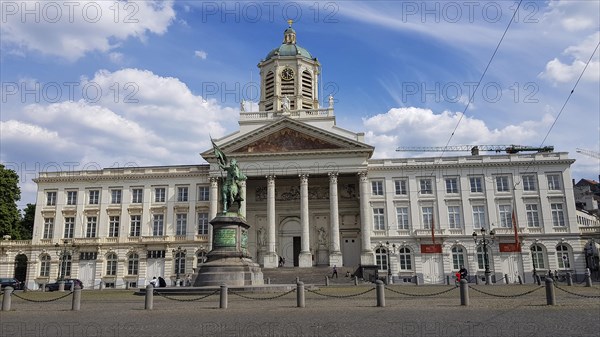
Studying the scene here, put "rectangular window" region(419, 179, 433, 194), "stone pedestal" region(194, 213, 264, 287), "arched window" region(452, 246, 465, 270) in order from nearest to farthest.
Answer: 1. "stone pedestal" region(194, 213, 264, 287)
2. "arched window" region(452, 246, 465, 270)
3. "rectangular window" region(419, 179, 433, 194)

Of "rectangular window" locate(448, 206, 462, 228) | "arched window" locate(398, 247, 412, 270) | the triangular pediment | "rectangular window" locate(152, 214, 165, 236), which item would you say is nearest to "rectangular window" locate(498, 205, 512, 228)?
"rectangular window" locate(448, 206, 462, 228)

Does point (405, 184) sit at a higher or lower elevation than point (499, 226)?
higher

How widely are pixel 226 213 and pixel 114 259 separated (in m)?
33.2

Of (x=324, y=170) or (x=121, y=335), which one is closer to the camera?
(x=121, y=335)

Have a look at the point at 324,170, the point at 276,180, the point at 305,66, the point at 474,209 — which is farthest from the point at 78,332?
the point at 305,66

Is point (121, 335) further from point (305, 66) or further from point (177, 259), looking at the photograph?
point (305, 66)

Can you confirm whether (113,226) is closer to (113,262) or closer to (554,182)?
(113,262)

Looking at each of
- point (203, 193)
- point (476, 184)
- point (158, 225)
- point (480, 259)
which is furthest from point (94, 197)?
point (480, 259)

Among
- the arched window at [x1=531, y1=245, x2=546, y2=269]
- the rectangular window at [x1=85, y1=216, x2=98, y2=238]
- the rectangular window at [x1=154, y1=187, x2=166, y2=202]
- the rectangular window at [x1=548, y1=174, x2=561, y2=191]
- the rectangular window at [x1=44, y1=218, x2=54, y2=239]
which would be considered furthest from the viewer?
the rectangular window at [x1=44, y1=218, x2=54, y2=239]

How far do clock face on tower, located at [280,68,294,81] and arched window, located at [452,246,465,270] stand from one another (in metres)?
28.8

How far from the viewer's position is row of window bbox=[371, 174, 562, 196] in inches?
2088

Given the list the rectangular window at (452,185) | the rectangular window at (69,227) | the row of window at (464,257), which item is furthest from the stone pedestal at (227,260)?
the rectangular window at (69,227)

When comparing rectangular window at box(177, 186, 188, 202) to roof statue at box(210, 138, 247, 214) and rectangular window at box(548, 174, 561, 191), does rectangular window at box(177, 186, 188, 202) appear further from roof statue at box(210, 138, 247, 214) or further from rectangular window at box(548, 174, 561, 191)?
rectangular window at box(548, 174, 561, 191)

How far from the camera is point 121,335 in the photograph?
11266 mm
